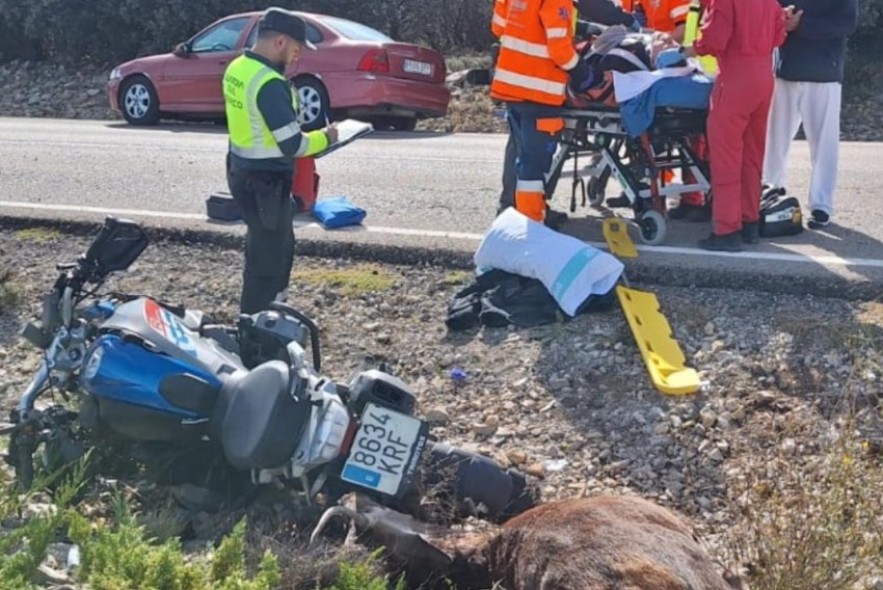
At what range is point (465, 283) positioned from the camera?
725 centimetres

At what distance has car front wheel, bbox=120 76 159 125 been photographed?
17047 mm

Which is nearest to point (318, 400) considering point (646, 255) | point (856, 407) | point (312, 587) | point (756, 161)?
point (312, 587)

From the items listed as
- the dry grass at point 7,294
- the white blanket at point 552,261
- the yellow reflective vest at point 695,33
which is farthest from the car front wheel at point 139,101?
the white blanket at point 552,261

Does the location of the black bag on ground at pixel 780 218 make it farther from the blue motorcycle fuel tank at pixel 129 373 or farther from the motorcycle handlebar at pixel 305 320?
the blue motorcycle fuel tank at pixel 129 373

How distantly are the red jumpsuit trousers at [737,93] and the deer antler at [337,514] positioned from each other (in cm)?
A: 382

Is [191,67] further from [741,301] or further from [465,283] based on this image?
[741,301]

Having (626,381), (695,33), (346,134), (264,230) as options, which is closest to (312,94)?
(695,33)

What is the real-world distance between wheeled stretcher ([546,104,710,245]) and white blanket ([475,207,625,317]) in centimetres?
121

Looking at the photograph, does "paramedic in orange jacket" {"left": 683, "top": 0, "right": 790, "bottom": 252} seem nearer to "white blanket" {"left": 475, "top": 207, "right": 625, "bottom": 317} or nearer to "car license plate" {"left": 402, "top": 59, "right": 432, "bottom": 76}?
"white blanket" {"left": 475, "top": 207, "right": 625, "bottom": 317}

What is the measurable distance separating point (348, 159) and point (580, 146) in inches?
164

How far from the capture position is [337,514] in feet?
14.5

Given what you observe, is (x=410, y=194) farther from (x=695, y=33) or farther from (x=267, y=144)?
(x=267, y=144)

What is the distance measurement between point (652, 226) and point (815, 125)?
151cm

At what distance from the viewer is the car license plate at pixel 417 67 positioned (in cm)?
1544
